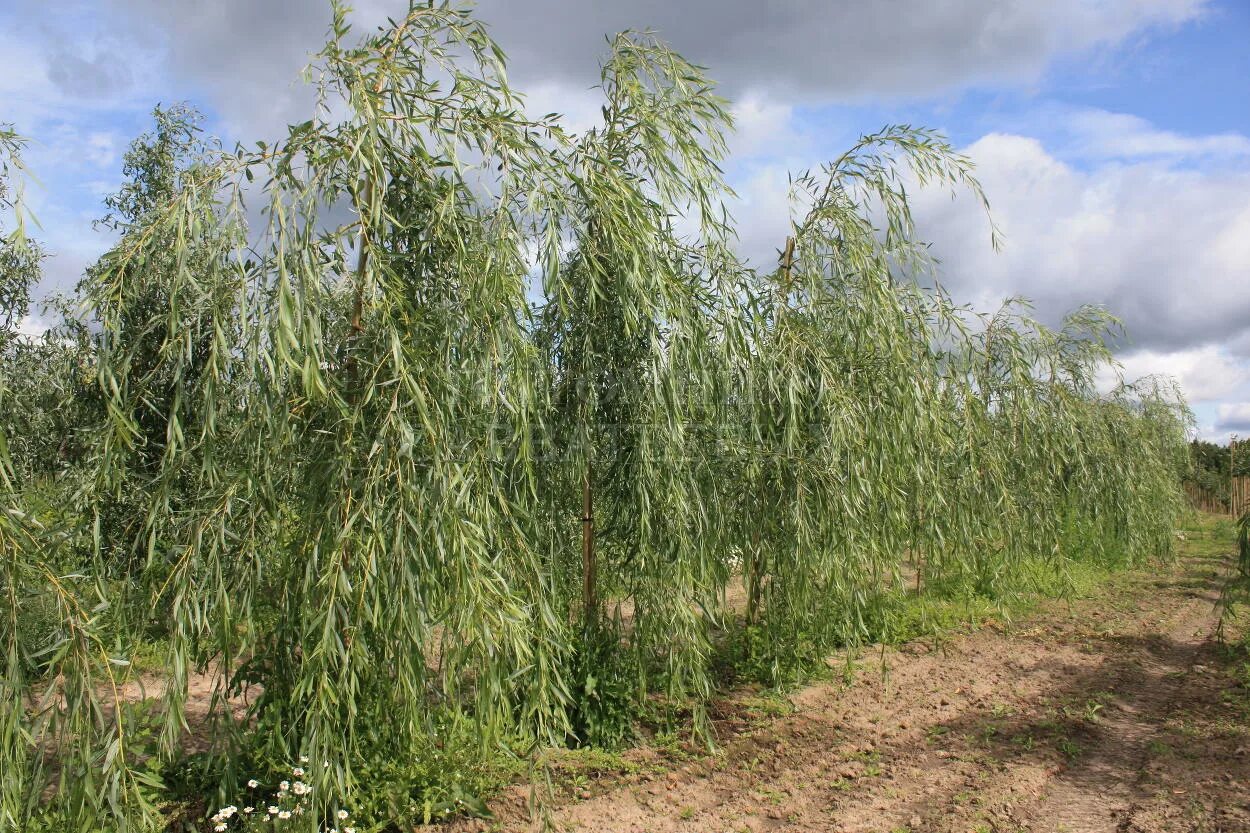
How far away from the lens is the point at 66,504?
4.96 meters

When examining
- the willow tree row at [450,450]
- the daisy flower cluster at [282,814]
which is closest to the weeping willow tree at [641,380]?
the willow tree row at [450,450]

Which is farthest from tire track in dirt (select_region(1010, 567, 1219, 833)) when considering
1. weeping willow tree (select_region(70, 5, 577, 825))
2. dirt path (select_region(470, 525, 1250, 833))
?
weeping willow tree (select_region(70, 5, 577, 825))

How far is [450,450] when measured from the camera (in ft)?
11.0

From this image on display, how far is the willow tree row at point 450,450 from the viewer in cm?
311

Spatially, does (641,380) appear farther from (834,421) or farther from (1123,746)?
(1123,746)

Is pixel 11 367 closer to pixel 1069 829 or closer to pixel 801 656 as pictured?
pixel 801 656

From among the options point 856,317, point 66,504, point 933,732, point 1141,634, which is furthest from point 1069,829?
point 66,504

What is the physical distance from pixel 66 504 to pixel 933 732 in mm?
5298

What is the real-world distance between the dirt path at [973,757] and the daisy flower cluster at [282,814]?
868mm

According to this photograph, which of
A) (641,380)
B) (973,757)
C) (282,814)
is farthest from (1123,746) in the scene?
(282,814)

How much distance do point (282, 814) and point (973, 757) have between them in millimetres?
3648

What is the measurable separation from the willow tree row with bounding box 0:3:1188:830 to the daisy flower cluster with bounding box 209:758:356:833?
0.11 meters

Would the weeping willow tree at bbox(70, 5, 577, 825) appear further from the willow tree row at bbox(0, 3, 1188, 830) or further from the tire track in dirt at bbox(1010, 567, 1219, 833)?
the tire track in dirt at bbox(1010, 567, 1219, 833)

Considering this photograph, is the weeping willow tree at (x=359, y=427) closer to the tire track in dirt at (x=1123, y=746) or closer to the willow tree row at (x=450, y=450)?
the willow tree row at (x=450, y=450)
